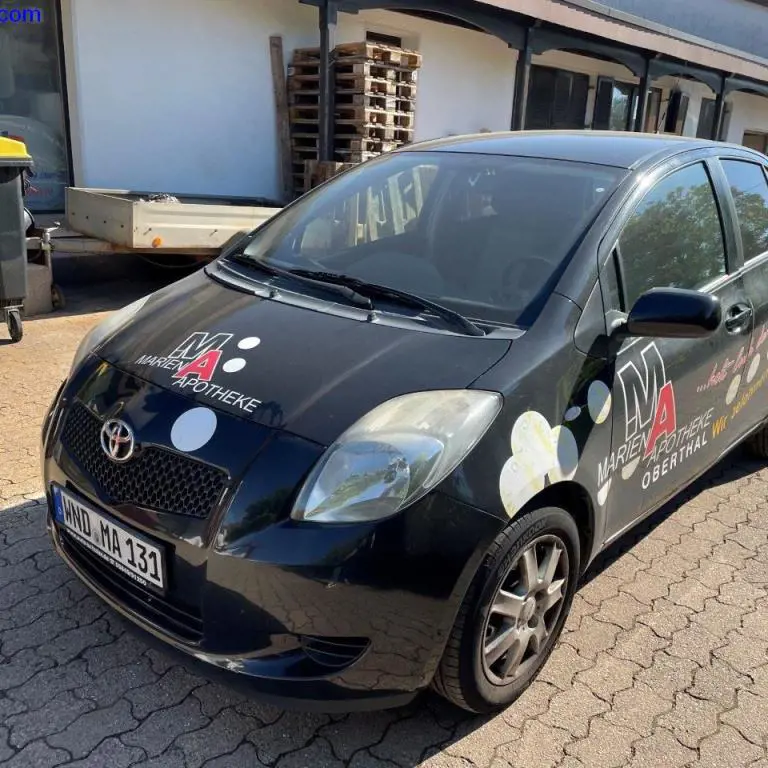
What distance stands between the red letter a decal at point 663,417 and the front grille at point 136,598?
5.34 ft

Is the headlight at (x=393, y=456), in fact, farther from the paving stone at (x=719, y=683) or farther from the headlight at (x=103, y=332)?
the paving stone at (x=719, y=683)

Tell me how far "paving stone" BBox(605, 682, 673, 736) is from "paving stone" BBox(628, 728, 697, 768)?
32 millimetres

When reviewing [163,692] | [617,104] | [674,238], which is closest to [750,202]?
[674,238]

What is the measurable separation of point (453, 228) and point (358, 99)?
6108 mm

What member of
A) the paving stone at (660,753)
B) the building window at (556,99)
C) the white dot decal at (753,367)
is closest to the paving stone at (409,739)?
the paving stone at (660,753)

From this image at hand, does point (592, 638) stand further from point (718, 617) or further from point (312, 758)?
point (312, 758)

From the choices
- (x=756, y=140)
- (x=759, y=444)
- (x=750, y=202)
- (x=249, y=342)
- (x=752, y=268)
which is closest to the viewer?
(x=249, y=342)

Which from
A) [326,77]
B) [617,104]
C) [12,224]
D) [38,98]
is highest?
[326,77]

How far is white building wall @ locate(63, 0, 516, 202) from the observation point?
302 inches

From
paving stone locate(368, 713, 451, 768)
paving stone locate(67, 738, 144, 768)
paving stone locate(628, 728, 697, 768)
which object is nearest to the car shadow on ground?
paving stone locate(368, 713, 451, 768)

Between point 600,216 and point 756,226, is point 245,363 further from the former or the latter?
point 756,226

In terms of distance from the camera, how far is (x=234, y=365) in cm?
223

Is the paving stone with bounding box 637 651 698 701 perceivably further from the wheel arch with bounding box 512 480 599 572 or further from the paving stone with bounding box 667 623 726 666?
the wheel arch with bounding box 512 480 599 572

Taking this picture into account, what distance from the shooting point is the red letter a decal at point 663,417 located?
105 inches
